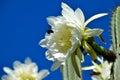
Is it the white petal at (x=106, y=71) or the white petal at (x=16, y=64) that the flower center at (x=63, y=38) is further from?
the white petal at (x=16, y=64)

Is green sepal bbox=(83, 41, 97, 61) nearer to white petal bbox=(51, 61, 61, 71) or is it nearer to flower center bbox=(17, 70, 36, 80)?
white petal bbox=(51, 61, 61, 71)

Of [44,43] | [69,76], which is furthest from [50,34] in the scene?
[69,76]

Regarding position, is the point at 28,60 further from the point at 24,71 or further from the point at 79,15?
the point at 79,15

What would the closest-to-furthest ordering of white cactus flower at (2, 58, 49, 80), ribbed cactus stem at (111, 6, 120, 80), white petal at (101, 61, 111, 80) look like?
ribbed cactus stem at (111, 6, 120, 80)
white petal at (101, 61, 111, 80)
white cactus flower at (2, 58, 49, 80)

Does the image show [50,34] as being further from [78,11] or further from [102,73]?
[102,73]

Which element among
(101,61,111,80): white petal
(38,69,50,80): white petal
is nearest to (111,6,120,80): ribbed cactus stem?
(101,61,111,80): white petal

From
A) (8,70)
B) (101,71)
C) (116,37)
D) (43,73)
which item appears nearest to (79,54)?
(116,37)

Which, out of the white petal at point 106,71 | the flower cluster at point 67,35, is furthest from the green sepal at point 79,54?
the white petal at point 106,71

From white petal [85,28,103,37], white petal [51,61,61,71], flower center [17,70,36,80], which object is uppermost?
flower center [17,70,36,80]

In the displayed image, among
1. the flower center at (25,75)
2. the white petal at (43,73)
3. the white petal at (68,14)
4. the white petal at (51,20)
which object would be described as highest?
the flower center at (25,75)

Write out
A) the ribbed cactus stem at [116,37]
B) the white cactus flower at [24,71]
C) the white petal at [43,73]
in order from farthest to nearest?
the white cactus flower at [24,71]
the white petal at [43,73]
the ribbed cactus stem at [116,37]

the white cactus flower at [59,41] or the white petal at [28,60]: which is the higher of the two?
the white petal at [28,60]
